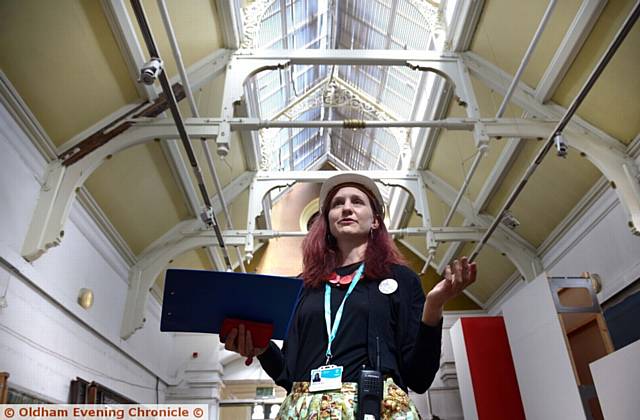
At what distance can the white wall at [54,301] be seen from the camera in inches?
144

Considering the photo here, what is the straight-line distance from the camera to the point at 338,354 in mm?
1070

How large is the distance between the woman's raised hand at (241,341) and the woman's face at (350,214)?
35cm

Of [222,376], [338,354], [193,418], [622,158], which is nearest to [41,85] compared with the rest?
[338,354]

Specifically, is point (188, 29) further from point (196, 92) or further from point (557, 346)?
point (557, 346)

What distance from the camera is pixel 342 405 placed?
96cm

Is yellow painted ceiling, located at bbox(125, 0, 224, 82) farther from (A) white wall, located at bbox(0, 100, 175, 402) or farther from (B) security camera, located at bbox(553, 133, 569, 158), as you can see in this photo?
(B) security camera, located at bbox(553, 133, 569, 158)

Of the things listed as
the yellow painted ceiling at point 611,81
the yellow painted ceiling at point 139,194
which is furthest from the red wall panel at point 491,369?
the yellow painted ceiling at point 139,194

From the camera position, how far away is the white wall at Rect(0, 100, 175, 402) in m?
3.65

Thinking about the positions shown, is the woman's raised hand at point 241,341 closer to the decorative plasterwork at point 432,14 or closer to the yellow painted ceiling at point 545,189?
the yellow painted ceiling at point 545,189

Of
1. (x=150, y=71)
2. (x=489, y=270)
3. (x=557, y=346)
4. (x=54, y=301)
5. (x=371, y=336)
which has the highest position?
(x=489, y=270)

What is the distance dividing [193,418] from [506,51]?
19.5 feet

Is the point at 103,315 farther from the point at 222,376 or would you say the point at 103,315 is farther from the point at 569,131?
the point at 569,131

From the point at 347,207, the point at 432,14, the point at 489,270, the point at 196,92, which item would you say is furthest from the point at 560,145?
the point at 489,270

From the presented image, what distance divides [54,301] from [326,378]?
13.6 ft
